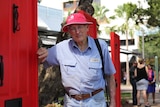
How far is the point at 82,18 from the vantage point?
3.65 meters

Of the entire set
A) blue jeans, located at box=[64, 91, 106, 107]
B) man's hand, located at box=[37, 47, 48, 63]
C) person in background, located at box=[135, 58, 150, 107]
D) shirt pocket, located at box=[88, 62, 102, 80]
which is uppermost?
man's hand, located at box=[37, 47, 48, 63]

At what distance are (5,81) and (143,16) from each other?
1870cm

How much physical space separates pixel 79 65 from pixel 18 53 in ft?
2.90

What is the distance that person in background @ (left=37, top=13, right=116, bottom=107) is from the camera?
355cm

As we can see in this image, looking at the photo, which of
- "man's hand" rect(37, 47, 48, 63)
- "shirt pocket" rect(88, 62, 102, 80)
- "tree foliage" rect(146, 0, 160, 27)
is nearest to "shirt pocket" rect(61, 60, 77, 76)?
"shirt pocket" rect(88, 62, 102, 80)

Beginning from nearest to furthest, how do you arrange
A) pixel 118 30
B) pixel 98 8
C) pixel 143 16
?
1. pixel 143 16
2. pixel 118 30
3. pixel 98 8

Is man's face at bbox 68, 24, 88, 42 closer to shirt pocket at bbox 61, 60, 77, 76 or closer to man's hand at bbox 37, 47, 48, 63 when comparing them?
shirt pocket at bbox 61, 60, 77, 76

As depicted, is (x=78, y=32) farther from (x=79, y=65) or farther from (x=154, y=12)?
(x=154, y=12)

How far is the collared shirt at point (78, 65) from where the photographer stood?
11.6ft

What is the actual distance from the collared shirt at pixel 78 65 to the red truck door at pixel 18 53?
572 millimetres

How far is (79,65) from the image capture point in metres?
3.57

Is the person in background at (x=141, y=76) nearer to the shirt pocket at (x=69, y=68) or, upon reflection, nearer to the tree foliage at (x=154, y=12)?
the tree foliage at (x=154, y=12)

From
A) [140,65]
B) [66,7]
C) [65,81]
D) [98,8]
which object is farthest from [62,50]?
[66,7]

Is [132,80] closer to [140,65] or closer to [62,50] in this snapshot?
[140,65]
